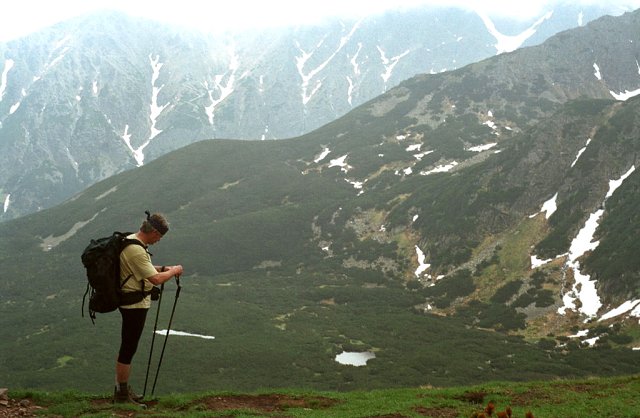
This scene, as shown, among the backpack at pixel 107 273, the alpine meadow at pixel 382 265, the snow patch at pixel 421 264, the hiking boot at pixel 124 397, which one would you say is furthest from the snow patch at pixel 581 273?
the backpack at pixel 107 273

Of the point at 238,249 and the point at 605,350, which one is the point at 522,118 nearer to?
the point at 238,249

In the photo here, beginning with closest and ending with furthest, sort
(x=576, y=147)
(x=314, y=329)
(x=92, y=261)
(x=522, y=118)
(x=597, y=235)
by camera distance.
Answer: (x=92, y=261) < (x=314, y=329) < (x=597, y=235) < (x=576, y=147) < (x=522, y=118)

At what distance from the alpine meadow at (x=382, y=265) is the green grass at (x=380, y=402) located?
123ft

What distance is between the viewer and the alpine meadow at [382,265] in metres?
67.2

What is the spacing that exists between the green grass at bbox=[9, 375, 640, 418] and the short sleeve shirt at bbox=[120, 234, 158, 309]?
3.63m

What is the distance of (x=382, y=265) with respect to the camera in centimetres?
11525

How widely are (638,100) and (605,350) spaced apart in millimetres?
79748

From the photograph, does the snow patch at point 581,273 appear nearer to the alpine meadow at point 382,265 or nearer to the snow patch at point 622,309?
the alpine meadow at point 382,265

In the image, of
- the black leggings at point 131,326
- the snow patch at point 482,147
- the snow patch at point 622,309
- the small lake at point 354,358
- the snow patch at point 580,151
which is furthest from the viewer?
the snow patch at point 482,147

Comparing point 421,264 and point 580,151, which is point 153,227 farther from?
point 580,151

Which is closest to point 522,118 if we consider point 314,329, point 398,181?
point 398,181

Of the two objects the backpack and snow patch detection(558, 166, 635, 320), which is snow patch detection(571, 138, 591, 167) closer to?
snow patch detection(558, 166, 635, 320)

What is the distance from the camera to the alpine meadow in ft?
220

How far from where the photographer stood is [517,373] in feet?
195
